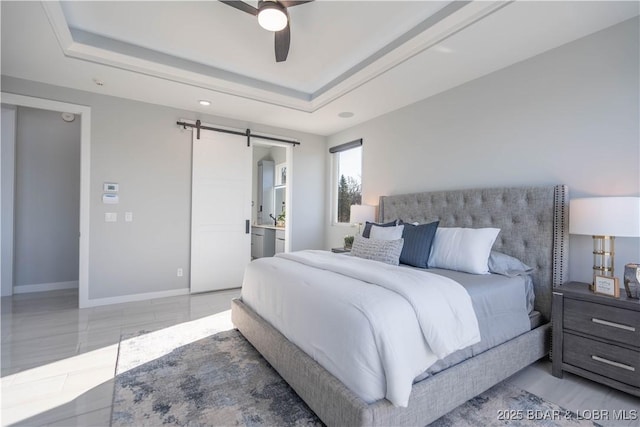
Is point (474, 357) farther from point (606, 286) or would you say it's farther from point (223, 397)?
point (223, 397)

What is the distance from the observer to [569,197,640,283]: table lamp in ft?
6.34

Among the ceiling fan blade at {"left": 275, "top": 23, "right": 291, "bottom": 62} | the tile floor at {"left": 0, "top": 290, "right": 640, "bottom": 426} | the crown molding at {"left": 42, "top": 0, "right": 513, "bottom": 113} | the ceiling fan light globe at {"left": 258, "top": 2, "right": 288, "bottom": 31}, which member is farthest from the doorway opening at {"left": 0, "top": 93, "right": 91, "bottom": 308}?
the ceiling fan light globe at {"left": 258, "top": 2, "right": 288, "bottom": 31}

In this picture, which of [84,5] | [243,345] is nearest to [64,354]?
[243,345]

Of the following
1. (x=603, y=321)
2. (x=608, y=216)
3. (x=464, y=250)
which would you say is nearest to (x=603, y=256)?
(x=608, y=216)

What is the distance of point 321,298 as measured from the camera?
1.80 meters

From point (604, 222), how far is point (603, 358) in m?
0.90

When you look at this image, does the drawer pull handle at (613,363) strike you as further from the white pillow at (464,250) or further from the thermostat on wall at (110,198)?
the thermostat on wall at (110,198)

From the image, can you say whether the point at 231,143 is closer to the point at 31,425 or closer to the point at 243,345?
the point at 243,345

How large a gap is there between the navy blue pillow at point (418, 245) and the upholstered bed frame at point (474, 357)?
551 mm

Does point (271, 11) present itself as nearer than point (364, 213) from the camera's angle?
Yes

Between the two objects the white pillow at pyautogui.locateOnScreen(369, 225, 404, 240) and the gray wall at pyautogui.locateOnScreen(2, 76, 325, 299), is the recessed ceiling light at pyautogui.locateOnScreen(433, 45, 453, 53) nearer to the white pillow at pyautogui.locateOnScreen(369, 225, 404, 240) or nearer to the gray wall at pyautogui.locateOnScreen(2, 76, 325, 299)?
the white pillow at pyautogui.locateOnScreen(369, 225, 404, 240)

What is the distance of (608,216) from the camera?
6.56ft

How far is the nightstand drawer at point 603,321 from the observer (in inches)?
73.8

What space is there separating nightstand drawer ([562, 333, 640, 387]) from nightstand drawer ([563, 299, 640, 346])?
7cm
